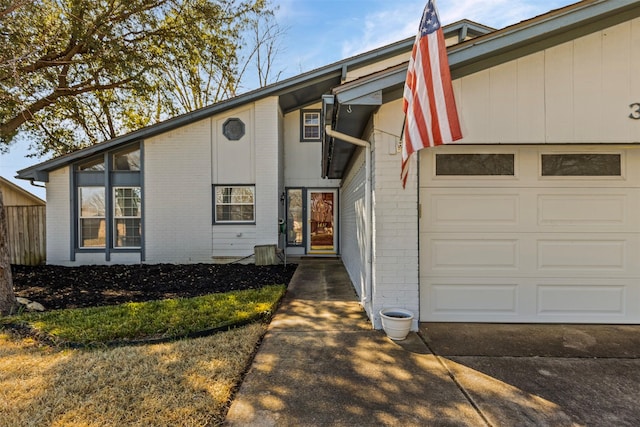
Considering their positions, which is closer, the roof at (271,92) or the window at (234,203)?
the roof at (271,92)

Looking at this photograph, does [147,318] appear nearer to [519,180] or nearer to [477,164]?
[477,164]

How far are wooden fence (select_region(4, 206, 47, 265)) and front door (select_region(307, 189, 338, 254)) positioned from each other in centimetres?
789

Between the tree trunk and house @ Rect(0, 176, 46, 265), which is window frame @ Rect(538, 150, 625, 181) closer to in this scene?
the tree trunk

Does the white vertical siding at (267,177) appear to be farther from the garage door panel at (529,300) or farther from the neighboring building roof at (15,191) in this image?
the neighboring building roof at (15,191)

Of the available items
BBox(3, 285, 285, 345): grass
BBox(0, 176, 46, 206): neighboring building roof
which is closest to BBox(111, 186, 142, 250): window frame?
BBox(0, 176, 46, 206): neighboring building roof

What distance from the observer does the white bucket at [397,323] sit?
361 cm

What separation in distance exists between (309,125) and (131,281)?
22.6 ft

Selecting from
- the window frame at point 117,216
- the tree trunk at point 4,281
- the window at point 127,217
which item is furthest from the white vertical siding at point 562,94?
the window at point 127,217

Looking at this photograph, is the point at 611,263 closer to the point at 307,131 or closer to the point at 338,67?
the point at 338,67

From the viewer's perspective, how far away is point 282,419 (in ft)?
7.70

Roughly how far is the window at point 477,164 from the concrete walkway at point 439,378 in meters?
1.94

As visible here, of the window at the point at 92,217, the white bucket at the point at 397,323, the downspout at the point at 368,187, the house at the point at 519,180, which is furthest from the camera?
the window at the point at 92,217

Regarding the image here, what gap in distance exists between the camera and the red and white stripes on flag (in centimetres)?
255

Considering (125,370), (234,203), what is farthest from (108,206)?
(125,370)
